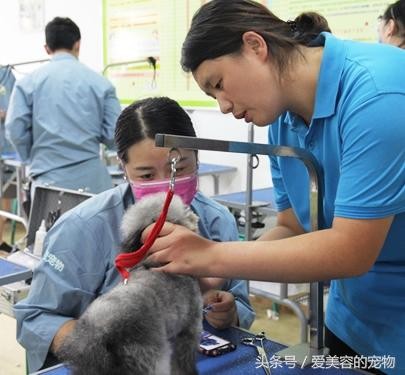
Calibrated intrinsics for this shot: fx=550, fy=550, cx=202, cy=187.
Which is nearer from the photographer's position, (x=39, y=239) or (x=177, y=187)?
(x=177, y=187)

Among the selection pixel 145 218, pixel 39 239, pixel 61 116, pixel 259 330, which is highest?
pixel 145 218

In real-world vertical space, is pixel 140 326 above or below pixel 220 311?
above

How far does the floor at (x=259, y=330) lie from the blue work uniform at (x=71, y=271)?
5.11 feet

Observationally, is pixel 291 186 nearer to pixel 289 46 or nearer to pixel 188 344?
pixel 289 46

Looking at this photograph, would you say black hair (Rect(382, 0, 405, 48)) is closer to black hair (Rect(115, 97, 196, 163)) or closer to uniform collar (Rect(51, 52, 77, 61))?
black hair (Rect(115, 97, 196, 163))

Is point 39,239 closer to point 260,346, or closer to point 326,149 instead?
point 260,346

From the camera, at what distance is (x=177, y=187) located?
105 centimetres

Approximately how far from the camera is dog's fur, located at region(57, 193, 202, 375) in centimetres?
64

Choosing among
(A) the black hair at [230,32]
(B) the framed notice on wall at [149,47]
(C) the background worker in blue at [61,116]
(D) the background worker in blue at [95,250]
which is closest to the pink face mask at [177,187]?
(D) the background worker in blue at [95,250]

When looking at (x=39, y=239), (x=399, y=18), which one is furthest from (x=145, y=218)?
(x=399, y=18)

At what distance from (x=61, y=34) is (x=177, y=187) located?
2.39m

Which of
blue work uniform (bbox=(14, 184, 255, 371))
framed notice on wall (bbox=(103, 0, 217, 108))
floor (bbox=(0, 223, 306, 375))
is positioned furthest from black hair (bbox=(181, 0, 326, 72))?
framed notice on wall (bbox=(103, 0, 217, 108))

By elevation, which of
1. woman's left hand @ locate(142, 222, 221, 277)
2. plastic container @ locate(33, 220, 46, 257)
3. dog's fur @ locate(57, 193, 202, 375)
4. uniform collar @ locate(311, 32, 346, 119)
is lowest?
plastic container @ locate(33, 220, 46, 257)

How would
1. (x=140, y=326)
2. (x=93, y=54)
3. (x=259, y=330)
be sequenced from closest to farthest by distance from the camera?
(x=140, y=326)
(x=259, y=330)
(x=93, y=54)
